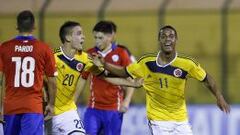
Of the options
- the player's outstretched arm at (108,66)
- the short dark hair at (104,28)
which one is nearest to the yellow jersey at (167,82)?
the player's outstretched arm at (108,66)

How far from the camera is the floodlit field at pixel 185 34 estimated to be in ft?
66.5

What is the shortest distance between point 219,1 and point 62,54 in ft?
33.1

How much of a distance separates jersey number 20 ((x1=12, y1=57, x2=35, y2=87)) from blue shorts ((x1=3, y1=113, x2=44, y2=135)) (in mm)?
356

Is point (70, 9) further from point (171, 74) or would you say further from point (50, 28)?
point (171, 74)

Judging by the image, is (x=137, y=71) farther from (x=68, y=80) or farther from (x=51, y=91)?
(x=51, y=91)

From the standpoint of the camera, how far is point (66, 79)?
11438mm

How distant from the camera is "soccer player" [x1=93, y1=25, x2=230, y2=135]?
10773 mm

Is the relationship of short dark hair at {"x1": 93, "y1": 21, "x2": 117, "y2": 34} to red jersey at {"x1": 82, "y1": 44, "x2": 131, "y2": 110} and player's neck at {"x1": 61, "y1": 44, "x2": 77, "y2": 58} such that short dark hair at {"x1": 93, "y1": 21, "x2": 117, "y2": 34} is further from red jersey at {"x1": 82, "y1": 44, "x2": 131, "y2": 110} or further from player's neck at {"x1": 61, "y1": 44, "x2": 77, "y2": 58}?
player's neck at {"x1": 61, "y1": 44, "x2": 77, "y2": 58}

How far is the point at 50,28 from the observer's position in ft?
66.1

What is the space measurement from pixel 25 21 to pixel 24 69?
0.51 meters

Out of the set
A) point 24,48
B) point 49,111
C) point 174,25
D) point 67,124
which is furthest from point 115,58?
point 174,25

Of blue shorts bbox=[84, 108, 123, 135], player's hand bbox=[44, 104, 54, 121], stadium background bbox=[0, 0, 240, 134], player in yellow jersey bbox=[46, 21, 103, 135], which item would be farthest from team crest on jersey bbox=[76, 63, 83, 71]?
stadium background bbox=[0, 0, 240, 134]

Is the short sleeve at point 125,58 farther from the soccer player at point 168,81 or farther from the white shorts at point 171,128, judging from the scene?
the white shorts at point 171,128

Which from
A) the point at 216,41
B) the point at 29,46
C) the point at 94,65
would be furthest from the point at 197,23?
the point at 29,46
